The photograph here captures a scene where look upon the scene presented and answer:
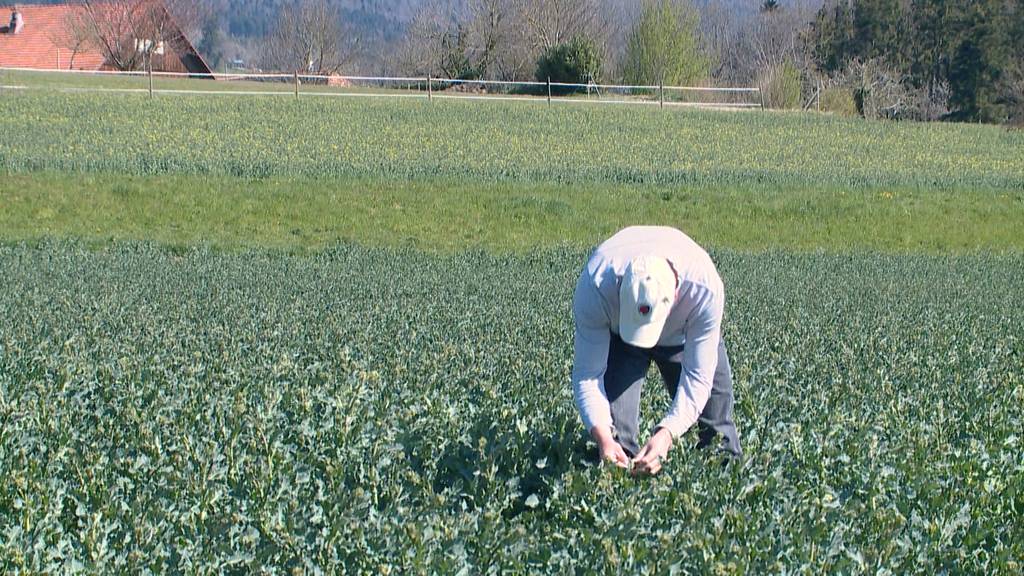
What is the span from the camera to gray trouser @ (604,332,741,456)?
5.35 metres

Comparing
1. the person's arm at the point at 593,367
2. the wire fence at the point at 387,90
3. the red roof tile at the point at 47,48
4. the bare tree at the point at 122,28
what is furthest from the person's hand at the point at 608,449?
the red roof tile at the point at 47,48

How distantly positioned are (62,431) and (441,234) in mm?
16784

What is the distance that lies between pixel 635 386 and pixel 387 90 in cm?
4838

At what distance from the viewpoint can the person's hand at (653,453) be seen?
15.3 feet

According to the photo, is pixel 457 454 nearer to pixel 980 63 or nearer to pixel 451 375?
pixel 451 375

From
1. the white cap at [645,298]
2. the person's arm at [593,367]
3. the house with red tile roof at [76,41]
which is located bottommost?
the person's arm at [593,367]

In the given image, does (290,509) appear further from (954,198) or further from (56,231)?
(954,198)

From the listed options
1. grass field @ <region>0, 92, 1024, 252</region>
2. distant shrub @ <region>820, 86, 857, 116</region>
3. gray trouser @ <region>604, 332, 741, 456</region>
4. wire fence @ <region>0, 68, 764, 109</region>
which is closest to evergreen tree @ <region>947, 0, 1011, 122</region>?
distant shrub @ <region>820, 86, 857, 116</region>

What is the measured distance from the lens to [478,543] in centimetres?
431

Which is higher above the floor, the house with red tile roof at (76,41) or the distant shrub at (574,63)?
→ the house with red tile roof at (76,41)

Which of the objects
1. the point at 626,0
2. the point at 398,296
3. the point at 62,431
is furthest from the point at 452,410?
the point at 626,0

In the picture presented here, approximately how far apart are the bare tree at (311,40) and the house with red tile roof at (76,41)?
10771 millimetres

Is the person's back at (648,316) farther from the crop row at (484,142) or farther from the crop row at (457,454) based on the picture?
the crop row at (484,142)

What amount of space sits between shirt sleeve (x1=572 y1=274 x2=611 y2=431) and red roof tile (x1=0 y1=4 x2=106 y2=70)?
69.0 meters
